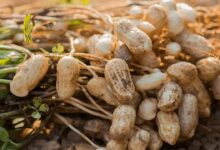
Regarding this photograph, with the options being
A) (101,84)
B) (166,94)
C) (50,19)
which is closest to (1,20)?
(50,19)

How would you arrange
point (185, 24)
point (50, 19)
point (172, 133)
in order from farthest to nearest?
point (50, 19)
point (185, 24)
point (172, 133)

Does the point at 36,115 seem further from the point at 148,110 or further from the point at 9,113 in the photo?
the point at 148,110

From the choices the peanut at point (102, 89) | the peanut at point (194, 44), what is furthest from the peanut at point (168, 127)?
the peanut at point (194, 44)

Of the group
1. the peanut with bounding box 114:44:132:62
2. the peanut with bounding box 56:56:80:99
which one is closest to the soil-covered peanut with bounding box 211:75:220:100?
the peanut with bounding box 114:44:132:62

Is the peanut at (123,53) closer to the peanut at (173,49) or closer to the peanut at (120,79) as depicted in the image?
the peanut at (120,79)

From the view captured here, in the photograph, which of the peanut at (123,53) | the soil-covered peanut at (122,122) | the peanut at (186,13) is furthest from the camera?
the peanut at (186,13)

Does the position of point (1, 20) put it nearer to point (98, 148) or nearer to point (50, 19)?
point (50, 19)
